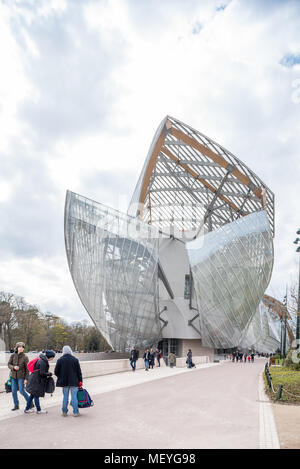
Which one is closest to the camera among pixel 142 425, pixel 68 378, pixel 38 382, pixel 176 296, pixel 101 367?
pixel 142 425

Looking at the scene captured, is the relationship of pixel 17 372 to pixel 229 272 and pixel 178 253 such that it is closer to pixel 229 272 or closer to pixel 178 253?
pixel 229 272

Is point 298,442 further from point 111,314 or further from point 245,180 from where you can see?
point 245,180

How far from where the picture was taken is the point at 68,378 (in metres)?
9.26

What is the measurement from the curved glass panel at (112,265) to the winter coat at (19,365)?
98.3ft

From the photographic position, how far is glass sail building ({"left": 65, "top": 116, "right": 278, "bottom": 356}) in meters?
→ 40.7

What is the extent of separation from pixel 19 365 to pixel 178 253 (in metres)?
46.5

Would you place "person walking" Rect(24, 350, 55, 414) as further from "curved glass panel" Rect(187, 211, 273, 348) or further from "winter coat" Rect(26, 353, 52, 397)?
"curved glass panel" Rect(187, 211, 273, 348)

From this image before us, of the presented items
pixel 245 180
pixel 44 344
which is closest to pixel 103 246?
pixel 245 180

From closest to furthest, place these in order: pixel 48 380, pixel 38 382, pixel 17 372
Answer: pixel 38 382, pixel 48 380, pixel 17 372

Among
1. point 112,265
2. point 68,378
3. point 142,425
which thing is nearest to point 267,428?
point 142,425

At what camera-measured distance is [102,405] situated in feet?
35.9

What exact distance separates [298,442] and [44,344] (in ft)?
232

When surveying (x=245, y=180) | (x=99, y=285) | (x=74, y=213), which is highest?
(x=245, y=180)


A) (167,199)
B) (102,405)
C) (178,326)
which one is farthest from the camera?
(167,199)
